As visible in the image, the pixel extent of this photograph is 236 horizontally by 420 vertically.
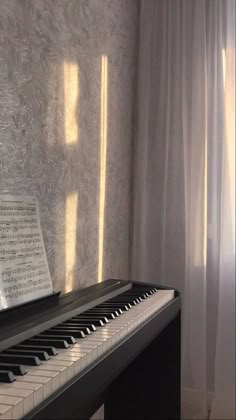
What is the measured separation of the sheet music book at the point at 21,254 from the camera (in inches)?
56.9

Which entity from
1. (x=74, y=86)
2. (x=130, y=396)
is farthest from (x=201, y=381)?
(x=74, y=86)

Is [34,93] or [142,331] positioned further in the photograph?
[34,93]

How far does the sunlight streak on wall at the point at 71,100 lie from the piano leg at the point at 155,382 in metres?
0.89

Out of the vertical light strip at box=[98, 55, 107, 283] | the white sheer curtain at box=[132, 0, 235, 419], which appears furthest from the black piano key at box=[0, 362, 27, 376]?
the white sheer curtain at box=[132, 0, 235, 419]

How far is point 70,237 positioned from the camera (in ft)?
7.15

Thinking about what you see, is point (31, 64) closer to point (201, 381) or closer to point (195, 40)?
point (195, 40)

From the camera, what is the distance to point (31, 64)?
72.8 inches

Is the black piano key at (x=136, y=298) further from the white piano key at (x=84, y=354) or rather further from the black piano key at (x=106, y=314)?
the white piano key at (x=84, y=354)

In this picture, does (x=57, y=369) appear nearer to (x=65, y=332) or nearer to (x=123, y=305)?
(x=65, y=332)

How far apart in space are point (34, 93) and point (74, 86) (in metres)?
0.38

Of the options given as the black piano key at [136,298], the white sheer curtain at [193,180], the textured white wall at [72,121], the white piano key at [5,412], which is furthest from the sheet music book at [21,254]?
the white sheer curtain at [193,180]

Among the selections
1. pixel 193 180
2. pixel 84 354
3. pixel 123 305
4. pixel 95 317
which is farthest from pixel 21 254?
pixel 193 180

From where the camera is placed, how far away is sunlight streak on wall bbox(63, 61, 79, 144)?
84.1 inches

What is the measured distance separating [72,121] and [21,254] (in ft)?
2.69
